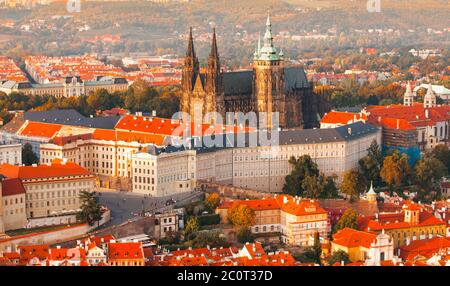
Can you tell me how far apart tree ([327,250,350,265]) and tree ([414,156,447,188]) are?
49.6 feet

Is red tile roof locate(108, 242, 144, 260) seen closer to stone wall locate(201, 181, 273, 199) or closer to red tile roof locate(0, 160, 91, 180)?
red tile roof locate(0, 160, 91, 180)

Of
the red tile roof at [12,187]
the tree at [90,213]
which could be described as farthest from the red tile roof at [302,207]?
the red tile roof at [12,187]

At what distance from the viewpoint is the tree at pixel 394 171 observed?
40.6m

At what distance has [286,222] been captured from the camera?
31656 millimetres

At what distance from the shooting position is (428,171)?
4134 centimetres

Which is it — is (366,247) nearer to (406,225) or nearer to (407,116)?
(406,225)

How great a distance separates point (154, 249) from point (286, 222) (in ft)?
17.0

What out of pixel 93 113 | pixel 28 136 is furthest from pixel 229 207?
pixel 93 113

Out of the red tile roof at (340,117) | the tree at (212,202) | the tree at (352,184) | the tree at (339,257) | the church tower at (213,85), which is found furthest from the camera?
the red tile roof at (340,117)

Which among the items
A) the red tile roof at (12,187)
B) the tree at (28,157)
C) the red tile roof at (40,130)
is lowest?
the tree at (28,157)

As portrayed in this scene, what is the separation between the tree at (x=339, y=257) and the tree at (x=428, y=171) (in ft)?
49.6

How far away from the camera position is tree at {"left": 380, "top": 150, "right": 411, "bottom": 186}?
4056 centimetres

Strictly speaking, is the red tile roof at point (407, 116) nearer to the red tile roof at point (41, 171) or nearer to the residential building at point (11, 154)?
the residential building at point (11, 154)
